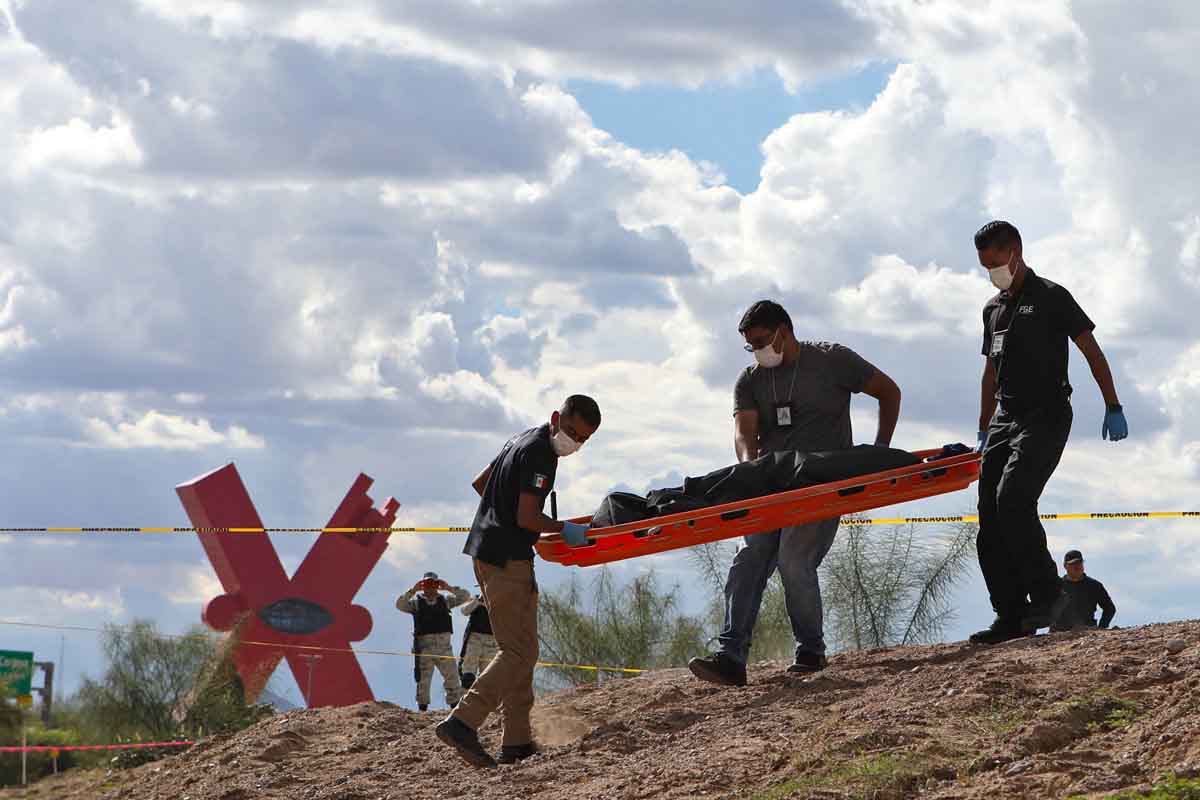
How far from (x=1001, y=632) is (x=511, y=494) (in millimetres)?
2930

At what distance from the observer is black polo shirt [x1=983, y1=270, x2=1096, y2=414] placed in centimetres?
838

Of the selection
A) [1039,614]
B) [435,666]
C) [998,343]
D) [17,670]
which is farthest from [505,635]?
[17,670]

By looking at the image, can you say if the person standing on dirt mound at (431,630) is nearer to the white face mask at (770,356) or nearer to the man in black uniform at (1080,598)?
the man in black uniform at (1080,598)

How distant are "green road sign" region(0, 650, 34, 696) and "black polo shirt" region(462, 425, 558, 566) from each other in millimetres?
10731

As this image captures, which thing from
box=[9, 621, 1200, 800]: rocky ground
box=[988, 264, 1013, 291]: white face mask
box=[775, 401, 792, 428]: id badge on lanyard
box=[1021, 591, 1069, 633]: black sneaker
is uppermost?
box=[988, 264, 1013, 291]: white face mask

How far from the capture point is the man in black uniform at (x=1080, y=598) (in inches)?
491

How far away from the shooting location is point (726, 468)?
8867mm

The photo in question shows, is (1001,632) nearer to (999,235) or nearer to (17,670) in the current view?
(999,235)

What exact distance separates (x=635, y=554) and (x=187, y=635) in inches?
596

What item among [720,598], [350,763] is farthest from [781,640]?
[350,763]

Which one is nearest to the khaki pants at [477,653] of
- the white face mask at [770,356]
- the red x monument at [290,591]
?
the white face mask at [770,356]

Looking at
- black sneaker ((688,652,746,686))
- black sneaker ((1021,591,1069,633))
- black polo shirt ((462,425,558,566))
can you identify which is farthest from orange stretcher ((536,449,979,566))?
black sneaker ((1021,591,1069,633))

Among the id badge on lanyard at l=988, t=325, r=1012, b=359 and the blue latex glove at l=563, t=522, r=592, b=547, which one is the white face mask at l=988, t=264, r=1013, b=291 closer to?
the id badge on lanyard at l=988, t=325, r=1012, b=359

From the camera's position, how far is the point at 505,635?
8305 mm
